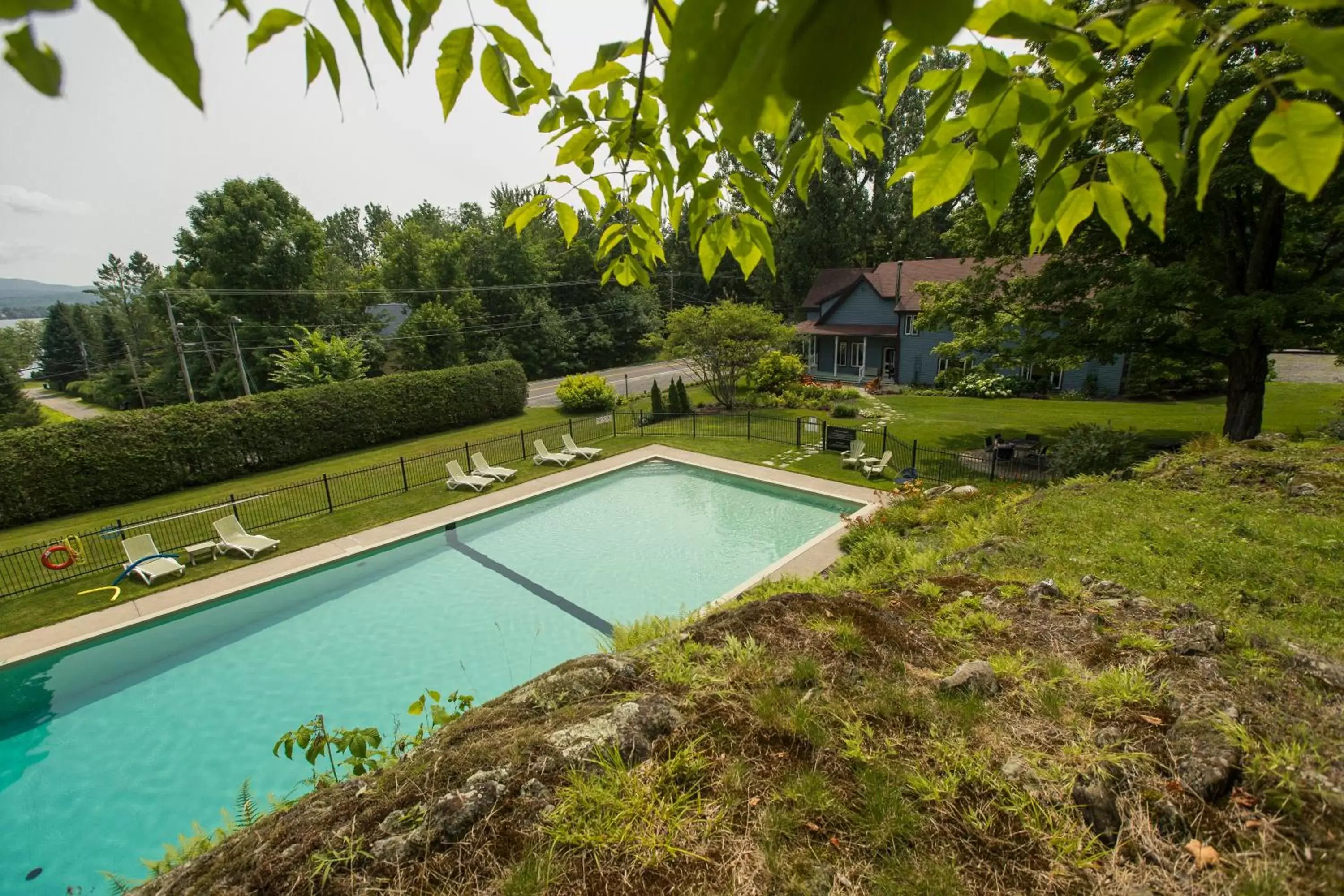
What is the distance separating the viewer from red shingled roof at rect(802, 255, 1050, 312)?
99.7ft

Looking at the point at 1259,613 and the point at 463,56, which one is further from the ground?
the point at 463,56

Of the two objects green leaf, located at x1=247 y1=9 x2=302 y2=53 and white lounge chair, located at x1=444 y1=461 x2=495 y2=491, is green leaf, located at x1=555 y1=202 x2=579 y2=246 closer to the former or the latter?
green leaf, located at x1=247 y1=9 x2=302 y2=53

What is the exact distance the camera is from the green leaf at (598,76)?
66.2 inches

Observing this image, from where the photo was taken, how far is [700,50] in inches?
27.7

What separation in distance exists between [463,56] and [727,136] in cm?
108

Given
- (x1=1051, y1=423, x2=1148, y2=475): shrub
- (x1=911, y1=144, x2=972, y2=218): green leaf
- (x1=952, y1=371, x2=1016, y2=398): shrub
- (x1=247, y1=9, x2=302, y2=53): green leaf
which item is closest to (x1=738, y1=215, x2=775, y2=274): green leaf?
(x1=911, y1=144, x2=972, y2=218): green leaf

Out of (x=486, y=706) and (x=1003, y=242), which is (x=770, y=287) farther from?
(x=486, y=706)

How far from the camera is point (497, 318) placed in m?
43.2

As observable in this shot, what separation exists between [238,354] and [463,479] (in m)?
23.6

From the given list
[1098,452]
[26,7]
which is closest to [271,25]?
[26,7]

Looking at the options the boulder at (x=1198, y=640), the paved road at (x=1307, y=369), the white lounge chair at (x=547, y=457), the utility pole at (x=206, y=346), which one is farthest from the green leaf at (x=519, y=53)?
the utility pole at (x=206, y=346)

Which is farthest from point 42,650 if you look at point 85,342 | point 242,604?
point 85,342

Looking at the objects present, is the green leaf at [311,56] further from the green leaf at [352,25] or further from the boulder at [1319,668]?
the boulder at [1319,668]

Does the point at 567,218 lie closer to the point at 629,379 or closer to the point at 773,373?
the point at 773,373
